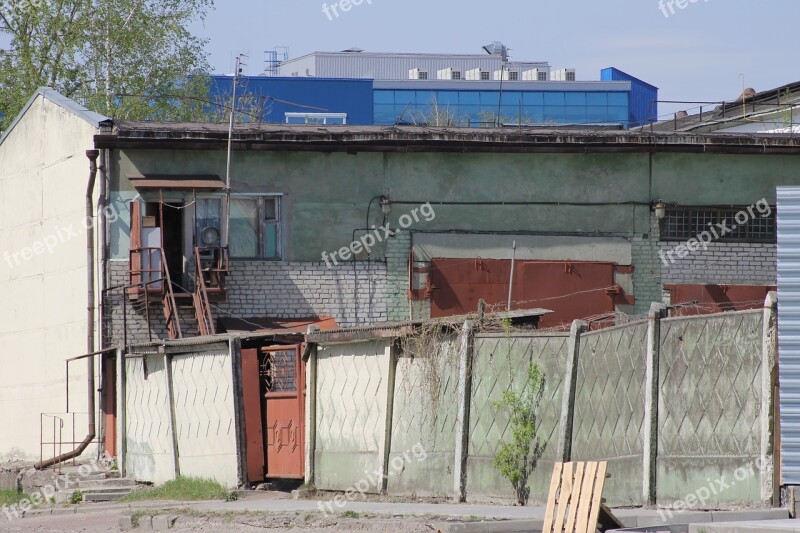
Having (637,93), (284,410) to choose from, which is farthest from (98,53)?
(637,93)

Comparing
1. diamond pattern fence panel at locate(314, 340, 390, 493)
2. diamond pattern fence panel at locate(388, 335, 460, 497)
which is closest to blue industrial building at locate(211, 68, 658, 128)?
diamond pattern fence panel at locate(314, 340, 390, 493)

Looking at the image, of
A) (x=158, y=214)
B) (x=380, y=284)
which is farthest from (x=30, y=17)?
(x=380, y=284)

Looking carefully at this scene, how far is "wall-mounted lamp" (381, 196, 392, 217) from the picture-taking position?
24156 millimetres

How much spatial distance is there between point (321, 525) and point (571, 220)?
504 inches

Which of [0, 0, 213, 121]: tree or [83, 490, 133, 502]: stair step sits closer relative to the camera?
[83, 490, 133, 502]: stair step

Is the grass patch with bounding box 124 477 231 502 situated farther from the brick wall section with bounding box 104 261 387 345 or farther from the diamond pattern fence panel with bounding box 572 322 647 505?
the diamond pattern fence panel with bounding box 572 322 647 505

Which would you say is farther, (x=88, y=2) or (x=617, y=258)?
(x=88, y=2)

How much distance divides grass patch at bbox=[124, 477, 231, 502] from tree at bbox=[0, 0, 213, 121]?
1987 cm

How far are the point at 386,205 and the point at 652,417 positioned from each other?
12788 mm

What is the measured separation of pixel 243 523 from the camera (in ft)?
45.1

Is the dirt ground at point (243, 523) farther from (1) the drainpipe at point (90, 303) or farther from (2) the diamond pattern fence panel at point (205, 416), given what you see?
(1) the drainpipe at point (90, 303)

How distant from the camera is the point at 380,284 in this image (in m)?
24.4

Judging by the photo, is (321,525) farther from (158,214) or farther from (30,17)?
→ (30,17)

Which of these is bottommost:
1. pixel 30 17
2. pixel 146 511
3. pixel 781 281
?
pixel 146 511
